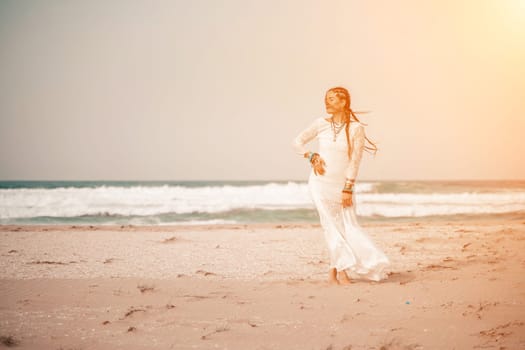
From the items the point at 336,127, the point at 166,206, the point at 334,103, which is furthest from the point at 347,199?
the point at 166,206

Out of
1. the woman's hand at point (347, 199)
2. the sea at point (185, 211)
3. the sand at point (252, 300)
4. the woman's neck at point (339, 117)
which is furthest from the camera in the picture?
the sea at point (185, 211)

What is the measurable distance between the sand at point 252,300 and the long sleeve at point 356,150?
1.16m

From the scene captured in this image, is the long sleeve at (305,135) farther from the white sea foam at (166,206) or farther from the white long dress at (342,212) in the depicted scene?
the white sea foam at (166,206)

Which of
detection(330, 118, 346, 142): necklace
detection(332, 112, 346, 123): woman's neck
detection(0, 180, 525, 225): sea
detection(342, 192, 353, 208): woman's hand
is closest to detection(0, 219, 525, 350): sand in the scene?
detection(342, 192, 353, 208): woman's hand

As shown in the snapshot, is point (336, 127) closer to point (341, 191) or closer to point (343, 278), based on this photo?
point (341, 191)

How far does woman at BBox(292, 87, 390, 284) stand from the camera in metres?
4.18

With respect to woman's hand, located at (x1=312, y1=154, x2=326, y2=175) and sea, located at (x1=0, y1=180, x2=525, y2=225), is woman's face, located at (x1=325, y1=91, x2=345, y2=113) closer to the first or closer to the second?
woman's hand, located at (x1=312, y1=154, x2=326, y2=175)

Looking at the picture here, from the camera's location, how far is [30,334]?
2.75 m

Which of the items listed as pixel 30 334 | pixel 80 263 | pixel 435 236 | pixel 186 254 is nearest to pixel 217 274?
pixel 186 254

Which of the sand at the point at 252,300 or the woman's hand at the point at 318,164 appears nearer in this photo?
the sand at the point at 252,300

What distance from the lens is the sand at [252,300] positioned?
8.83 ft

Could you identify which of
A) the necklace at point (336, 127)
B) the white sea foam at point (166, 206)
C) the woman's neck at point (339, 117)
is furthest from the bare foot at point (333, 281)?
the white sea foam at point (166, 206)

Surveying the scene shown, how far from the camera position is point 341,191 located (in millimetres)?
4250

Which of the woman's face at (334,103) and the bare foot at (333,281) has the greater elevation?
the woman's face at (334,103)
